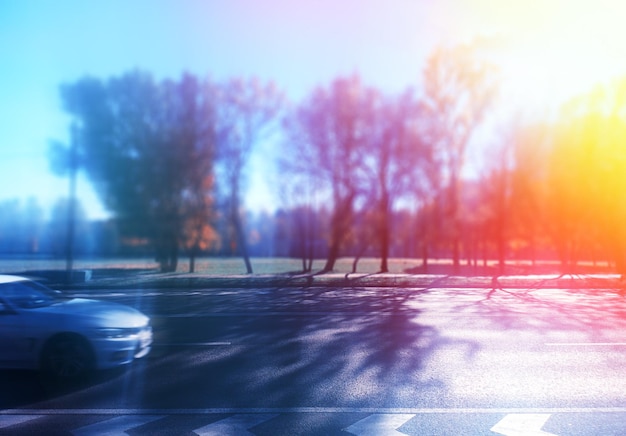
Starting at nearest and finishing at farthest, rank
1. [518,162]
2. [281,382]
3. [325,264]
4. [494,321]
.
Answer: [281,382]
[494,321]
[325,264]
[518,162]

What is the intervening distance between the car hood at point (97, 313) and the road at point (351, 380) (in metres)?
0.67

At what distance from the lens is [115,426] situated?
17.7 ft

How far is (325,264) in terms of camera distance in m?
24.6

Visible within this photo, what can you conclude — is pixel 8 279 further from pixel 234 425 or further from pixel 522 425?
pixel 522 425

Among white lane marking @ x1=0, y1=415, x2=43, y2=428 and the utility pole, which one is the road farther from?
the utility pole

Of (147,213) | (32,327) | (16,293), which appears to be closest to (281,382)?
(32,327)

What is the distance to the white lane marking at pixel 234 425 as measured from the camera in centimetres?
516

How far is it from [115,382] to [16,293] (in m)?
1.98

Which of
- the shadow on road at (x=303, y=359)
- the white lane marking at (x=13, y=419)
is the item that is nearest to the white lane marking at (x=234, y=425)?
the shadow on road at (x=303, y=359)

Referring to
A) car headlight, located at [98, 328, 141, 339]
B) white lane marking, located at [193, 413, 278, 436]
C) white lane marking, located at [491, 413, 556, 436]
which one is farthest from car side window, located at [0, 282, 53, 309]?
white lane marking, located at [491, 413, 556, 436]

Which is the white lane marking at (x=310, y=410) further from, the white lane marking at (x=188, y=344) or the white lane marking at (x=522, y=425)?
the white lane marking at (x=188, y=344)

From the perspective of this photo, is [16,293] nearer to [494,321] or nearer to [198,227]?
[494,321]

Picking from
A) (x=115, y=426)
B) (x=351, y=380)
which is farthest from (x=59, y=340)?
(x=351, y=380)

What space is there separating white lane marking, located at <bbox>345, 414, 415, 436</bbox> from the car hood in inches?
147
